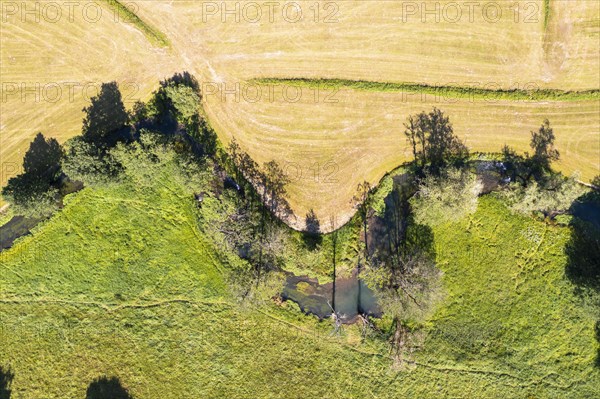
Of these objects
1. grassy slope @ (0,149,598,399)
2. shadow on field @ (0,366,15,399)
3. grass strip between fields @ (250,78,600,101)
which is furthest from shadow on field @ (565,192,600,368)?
shadow on field @ (0,366,15,399)

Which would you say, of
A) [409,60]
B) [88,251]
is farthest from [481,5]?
[88,251]

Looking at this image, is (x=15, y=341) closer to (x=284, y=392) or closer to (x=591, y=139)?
(x=284, y=392)

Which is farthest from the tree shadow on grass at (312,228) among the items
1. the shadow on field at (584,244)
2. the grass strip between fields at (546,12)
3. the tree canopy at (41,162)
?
the grass strip between fields at (546,12)

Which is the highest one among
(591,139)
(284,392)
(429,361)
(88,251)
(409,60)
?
(409,60)

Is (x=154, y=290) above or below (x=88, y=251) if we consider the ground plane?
below

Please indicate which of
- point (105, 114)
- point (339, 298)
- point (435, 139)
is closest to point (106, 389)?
point (339, 298)

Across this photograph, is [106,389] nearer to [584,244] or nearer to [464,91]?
[464,91]
